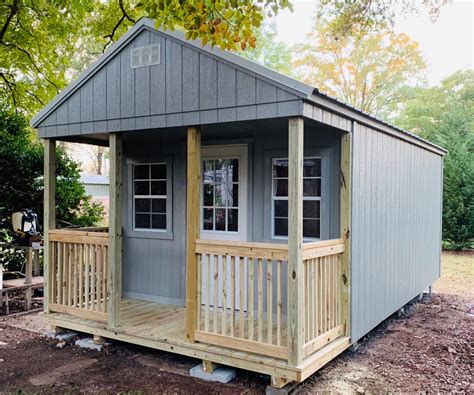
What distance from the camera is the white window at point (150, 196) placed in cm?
634

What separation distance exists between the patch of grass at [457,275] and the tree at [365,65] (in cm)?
967

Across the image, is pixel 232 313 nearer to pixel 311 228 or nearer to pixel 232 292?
pixel 232 292

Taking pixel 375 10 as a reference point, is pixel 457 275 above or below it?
below

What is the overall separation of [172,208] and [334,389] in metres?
3.21

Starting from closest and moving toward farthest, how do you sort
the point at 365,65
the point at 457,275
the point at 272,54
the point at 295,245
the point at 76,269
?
A: the point at 295,245 < the point at 76,269 < the point at 457,275 < the point at 365,65 < the point at 272,54

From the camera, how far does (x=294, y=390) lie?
3.97m

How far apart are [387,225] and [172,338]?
3063 mm

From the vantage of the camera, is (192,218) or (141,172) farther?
(141,172)

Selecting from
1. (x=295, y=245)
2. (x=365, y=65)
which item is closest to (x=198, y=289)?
(x=295, y=245)

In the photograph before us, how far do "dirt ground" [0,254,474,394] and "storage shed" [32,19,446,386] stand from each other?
0.24 m

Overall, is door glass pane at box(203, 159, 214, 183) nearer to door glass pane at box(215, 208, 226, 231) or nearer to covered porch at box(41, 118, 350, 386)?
door glass pane at box(215, 208, 226, 231)

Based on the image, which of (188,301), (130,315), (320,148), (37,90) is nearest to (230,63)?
(320,148)

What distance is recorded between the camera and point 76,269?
5.36 meters

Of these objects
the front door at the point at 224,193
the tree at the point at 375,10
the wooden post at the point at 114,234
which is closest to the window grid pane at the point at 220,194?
the front door at the point at 224,193
